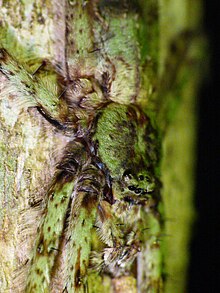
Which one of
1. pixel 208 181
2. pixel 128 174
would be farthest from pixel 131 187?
pixel 208 181

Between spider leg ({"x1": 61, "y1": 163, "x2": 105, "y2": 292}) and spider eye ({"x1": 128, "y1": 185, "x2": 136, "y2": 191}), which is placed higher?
spider eye ({"x1": 128, "y1": 185, "x2": 136, "y2": 191})

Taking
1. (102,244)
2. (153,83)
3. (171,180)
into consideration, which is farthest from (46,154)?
(171,180)

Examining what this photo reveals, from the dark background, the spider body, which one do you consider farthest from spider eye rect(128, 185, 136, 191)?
the dark background

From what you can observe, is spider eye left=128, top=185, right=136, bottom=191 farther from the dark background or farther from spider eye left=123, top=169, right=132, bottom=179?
the dark background

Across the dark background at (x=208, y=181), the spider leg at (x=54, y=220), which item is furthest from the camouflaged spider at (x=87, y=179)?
the dark background at (x=208, y=181)

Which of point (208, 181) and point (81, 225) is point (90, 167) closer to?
point (81, 225)

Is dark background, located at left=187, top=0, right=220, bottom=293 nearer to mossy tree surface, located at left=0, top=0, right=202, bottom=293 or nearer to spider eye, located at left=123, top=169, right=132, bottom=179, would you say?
mossy tree surface, located at left=0, top=0, right=202, bottom=293

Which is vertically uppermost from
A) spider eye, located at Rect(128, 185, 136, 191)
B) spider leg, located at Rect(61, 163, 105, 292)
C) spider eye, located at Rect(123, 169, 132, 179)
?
spider eye, located at Rect(123, 169, 132, 179)

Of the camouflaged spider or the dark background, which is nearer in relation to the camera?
the camouflaged spider
